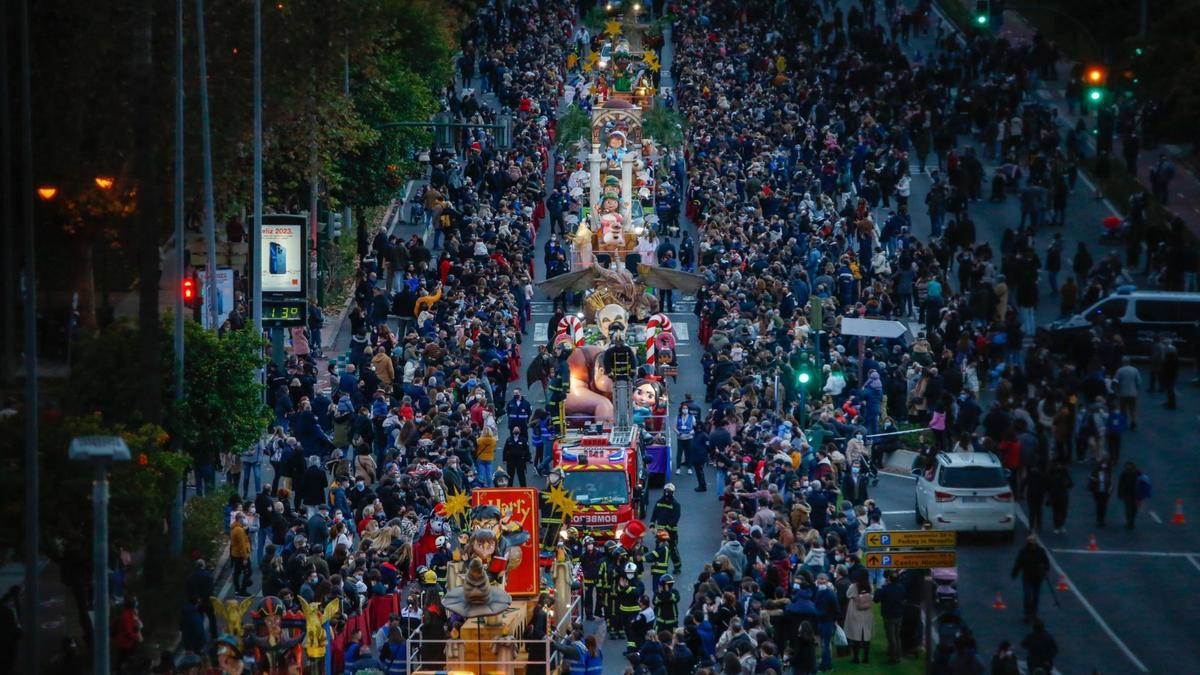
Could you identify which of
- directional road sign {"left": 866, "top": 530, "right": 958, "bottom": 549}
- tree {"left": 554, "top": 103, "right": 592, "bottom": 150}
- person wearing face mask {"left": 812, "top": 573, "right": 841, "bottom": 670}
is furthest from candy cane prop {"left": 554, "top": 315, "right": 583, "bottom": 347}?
tree {"left": 554, "top": 103, "right": 592, "bottom": 150}

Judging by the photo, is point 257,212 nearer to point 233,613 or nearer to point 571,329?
point 571,329

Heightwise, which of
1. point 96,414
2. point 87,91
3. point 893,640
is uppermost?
point 87,91

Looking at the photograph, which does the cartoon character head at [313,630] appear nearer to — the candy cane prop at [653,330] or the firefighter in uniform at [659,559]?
the firefighter in uniform at [659,559]

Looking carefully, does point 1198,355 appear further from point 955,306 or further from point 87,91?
point 87,91

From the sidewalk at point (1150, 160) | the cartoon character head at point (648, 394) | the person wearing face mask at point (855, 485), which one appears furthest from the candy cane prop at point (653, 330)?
the sidewalk at point (1150, 160)

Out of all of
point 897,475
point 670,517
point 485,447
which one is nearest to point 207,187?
point 485,447

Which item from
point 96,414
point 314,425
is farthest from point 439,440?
point 96,414

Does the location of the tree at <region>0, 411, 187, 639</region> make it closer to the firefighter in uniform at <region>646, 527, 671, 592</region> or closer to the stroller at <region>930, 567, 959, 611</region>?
the firefighter in uniform at <region>646, 527, 671, 592</region>
